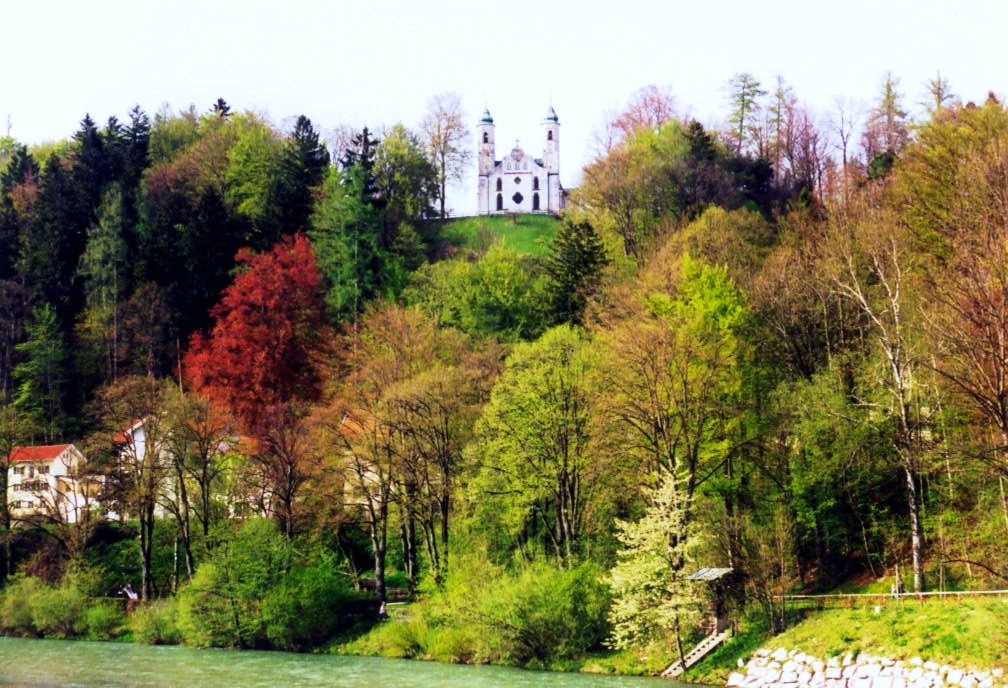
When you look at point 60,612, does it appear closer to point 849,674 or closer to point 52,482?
point 52,482

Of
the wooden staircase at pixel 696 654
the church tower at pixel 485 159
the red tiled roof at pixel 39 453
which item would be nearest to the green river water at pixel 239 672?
the wooden staircase at pixel 696 654

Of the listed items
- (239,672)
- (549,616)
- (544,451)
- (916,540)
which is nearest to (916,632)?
(916,540)

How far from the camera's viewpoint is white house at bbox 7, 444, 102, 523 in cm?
6406

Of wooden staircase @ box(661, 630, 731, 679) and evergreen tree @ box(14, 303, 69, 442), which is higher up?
evergreen tree @ box(14, 303, 69, 442)

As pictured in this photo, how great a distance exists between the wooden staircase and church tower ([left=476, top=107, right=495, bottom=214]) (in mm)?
82889

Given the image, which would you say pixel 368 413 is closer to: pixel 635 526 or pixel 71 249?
pixel 635 526

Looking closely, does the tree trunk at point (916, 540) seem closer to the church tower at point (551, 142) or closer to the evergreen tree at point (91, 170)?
the evergreen tree at point (91, 170)

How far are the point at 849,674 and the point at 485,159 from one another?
9739cm

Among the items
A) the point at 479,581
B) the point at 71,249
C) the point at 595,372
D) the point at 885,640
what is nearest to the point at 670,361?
the point at 595,372

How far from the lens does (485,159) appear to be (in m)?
128

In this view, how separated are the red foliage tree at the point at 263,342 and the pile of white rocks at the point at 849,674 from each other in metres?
36.6

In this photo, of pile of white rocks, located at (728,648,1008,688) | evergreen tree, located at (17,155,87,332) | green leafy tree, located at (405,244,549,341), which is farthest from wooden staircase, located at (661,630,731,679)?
evergreen tree, located at (17,155,87,332)

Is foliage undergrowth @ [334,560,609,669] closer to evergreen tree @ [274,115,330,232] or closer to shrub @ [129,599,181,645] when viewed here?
shrub @ [129,599,181,645]

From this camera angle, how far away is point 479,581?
47.0 m
